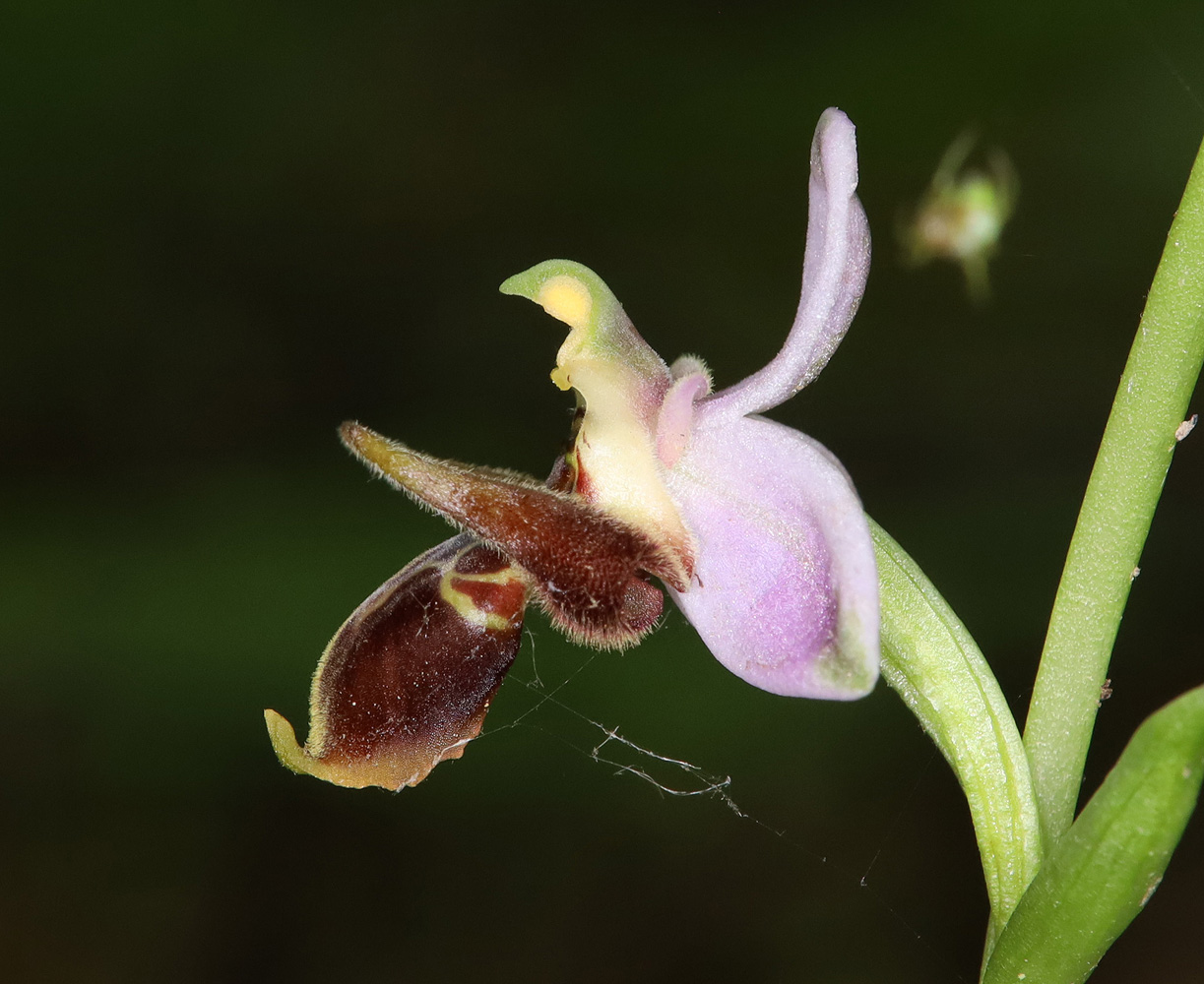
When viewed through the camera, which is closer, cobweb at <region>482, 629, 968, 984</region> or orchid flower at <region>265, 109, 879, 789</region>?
orchid flower at <region>265, 109, 879, 789</region>

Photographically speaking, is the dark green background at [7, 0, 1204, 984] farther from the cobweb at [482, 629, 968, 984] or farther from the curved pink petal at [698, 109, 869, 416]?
the curved pink petal at [698, 109, 869, 416]

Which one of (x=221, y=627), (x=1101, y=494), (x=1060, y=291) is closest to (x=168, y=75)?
(x=221, y=627)

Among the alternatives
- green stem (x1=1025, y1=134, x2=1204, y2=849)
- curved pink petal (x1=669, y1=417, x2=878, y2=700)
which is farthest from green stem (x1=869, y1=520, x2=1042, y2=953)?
curved pink petal (x1=669, y1=417, x2=878, y2=700)

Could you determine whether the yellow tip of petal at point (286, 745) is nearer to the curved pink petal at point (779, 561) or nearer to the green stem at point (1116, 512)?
the curved pink petal at point (779, 561)

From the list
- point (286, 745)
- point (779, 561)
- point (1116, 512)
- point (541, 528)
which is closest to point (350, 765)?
point (286, 745)

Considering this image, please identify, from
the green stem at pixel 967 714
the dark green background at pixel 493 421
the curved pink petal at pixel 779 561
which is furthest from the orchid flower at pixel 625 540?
the dark green background at pixel 493 421

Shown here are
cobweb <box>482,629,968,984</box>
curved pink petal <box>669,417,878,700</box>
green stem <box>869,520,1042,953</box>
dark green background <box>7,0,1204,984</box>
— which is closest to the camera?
curved pink petal <box>669,417,878,700</box>

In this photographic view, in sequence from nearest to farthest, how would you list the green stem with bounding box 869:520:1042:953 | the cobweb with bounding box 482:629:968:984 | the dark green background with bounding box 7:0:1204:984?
the green stem with bounding box 869:520:1042:953 → the cobweb with bounding box 482:629:968:984 → the dark green background with bounding box 7:0:1204:984

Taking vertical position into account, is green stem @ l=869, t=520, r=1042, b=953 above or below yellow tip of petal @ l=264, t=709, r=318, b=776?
above
